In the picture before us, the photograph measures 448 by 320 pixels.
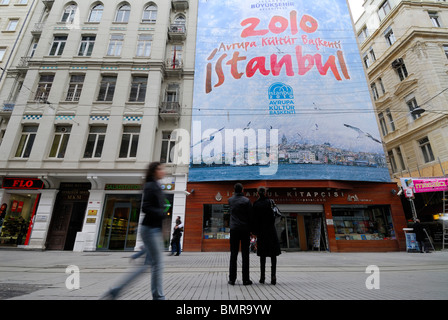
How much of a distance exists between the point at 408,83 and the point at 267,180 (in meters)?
15.5

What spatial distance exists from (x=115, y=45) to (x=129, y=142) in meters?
8.07

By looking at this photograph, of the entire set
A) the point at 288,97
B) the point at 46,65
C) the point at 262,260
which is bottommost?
the point at 262,260

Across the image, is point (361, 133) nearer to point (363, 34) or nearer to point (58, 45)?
point (363, 34)

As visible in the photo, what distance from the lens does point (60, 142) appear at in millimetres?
14273

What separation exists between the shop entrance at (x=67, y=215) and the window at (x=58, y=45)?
10.1 m

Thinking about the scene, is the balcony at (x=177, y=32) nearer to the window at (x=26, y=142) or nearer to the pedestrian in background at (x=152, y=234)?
the window at (x=26, y=142)

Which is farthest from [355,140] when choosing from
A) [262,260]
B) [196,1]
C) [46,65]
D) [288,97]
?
[46,65]

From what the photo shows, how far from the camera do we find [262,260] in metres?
4.29

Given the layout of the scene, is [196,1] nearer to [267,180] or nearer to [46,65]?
[46,65]

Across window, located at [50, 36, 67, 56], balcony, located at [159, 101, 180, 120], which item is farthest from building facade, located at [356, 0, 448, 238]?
window, located at [50, 36, 67, 56]

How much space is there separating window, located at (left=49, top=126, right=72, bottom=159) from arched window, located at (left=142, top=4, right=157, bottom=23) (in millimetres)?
10209

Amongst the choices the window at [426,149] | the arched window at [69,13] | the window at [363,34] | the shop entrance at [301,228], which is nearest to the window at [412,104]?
Result: the window at [426,149]

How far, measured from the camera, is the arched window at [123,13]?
17.5 meters

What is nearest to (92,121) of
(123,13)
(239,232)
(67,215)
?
(67,215)
